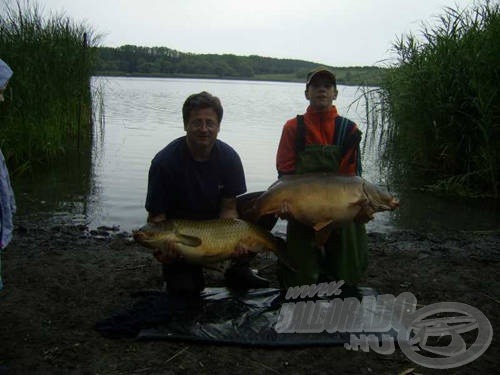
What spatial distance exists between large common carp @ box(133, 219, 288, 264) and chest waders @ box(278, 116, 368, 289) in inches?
20.2

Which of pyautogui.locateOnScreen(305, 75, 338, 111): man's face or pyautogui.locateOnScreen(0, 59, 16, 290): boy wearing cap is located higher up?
pyautogui.locateOnScreen(305, 75, 338, 111): man's face

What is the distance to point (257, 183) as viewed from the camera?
9.21 metres

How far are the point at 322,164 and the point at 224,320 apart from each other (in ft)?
4.63

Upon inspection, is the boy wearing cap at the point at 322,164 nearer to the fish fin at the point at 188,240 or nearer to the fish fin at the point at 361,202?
the fish fin at the point at 361,202

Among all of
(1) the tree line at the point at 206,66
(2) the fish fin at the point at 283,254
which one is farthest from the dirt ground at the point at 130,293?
(1) the tree line at the point at 206,66

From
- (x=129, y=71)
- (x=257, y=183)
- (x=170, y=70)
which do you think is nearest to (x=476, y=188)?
(x=257, y=183)

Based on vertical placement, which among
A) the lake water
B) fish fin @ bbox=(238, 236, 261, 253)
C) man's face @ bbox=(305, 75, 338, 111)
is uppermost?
man's face @ bbox=(305, 75, 338, 111)

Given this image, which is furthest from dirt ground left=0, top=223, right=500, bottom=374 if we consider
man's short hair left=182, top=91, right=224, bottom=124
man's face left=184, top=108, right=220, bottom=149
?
man's short hair left=182, top=91, right=224, bottom=124

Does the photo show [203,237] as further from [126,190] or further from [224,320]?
[126,190]

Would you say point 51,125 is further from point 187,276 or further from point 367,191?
point 367,191

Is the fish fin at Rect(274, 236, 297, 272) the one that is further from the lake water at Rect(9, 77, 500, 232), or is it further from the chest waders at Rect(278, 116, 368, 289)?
the lake water at Rect(9, 77, 500, 232)

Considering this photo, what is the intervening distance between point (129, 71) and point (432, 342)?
4975 centimetres

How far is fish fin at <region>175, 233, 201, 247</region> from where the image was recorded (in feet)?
11.2

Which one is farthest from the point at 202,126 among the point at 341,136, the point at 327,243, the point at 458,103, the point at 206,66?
the point at 206,66
